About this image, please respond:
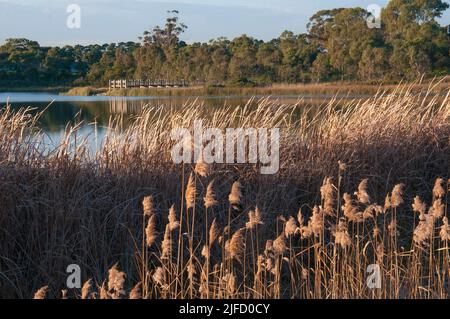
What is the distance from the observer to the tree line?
153 ft

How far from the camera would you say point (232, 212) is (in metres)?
6.33

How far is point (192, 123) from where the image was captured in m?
7.27

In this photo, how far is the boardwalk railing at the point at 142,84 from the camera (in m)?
54.2

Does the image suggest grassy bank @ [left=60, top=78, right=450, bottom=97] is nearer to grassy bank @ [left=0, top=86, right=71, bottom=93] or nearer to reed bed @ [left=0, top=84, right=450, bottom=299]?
grassy bank @ [left=0, top=86, right=71, bottom=93]

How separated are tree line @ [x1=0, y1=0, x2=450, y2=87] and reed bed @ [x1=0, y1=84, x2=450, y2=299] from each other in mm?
36803

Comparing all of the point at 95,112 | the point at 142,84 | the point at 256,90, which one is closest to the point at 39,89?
the point at 142,84

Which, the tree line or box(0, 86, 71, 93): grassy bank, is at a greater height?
the tree line

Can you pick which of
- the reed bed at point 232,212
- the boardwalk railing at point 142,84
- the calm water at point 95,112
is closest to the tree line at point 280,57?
the boardwalk railing at point 142,84

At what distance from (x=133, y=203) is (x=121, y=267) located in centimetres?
67

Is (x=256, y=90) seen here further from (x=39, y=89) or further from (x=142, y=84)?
(x=39, y=89)

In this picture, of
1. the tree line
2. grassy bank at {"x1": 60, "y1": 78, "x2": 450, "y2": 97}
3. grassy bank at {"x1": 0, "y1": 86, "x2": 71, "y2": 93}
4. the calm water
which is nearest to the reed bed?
the calm water

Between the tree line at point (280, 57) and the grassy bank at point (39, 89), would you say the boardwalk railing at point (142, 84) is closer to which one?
the tree line at point (280, 57)
